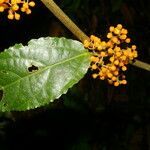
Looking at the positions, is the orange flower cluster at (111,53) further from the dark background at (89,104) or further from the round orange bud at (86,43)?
the dark background at (89,104)

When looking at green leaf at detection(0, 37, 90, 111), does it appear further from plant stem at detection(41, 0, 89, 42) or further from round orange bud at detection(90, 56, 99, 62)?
plant stem at detection(41, 0, 89, 42)

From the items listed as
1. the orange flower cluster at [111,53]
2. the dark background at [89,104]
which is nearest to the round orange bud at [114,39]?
the orange flower cluster at [111,53]

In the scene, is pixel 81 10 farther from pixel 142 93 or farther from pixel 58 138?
pixel 58 138

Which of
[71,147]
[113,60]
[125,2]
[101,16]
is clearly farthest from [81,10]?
[113,60]

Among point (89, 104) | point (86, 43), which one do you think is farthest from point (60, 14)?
point (89, 104)

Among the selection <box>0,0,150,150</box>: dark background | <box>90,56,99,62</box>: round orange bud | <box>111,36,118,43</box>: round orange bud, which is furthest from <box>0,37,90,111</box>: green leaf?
<box>0,0,150,150</box>: dark background

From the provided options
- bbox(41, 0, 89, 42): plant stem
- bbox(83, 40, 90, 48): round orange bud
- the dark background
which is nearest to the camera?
bbox(41, 0, 89, 42): plant stem
